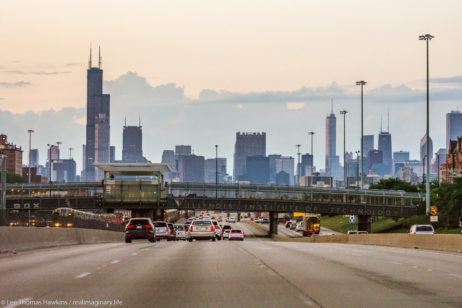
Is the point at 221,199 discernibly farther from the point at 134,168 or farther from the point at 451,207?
the point at 451,207

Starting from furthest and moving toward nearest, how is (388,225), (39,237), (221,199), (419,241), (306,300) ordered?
(221,199)
(388,225)
(419,241)
(39,237)
(306,300)

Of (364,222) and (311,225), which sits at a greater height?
(364,222)

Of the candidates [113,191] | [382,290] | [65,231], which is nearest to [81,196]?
[113,191]

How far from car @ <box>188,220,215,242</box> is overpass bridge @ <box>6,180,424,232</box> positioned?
57.7 metres

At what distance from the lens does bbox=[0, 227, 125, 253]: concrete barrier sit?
32.2 metres

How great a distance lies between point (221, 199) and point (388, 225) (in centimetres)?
2570

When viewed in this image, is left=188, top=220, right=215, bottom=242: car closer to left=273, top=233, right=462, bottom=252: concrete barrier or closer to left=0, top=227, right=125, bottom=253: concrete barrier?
left=0, top=227, right=125, bottom=253: concrete barrier

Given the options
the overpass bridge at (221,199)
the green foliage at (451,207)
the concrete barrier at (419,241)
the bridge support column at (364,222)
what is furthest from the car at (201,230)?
the bridge support column at (364,222)

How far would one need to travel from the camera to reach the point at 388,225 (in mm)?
122875

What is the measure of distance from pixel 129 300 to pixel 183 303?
983 millimetres

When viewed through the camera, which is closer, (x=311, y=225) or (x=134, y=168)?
(x=134, y=168)

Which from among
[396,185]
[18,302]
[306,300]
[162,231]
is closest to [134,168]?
[162,231]

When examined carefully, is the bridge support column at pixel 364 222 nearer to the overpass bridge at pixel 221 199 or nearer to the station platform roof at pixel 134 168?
the overpass bridge at pixel 221 199

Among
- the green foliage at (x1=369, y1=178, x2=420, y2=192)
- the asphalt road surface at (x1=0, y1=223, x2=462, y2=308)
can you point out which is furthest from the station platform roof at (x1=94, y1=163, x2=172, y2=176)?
the asphalt road surface at (x1=0, y1=223, x2=462, y2=308)
